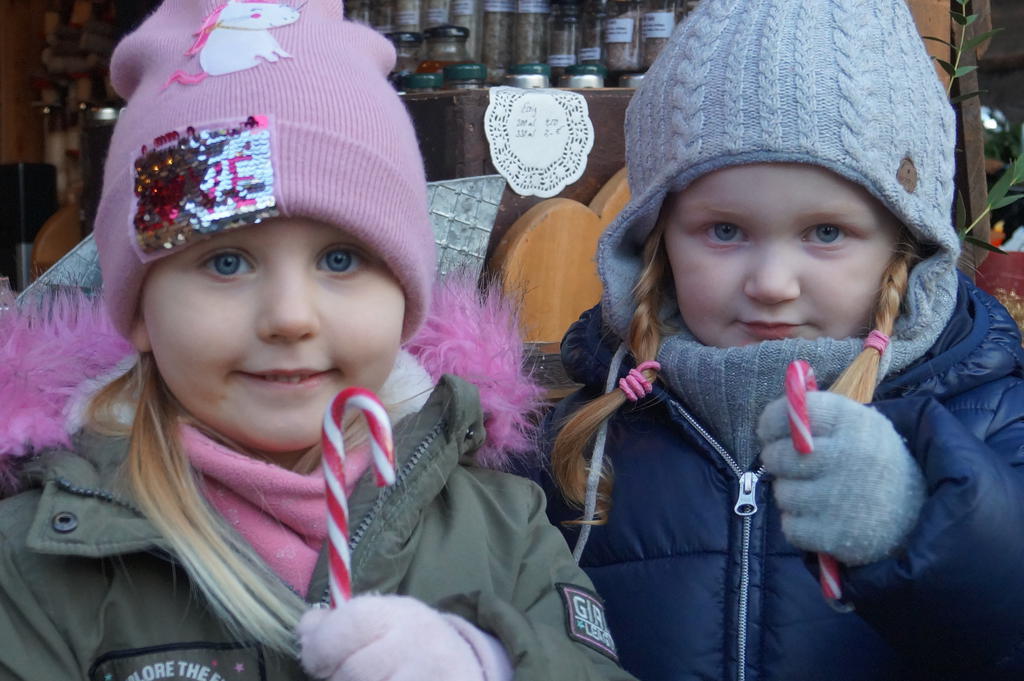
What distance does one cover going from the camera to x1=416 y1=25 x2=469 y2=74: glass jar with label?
3.54m

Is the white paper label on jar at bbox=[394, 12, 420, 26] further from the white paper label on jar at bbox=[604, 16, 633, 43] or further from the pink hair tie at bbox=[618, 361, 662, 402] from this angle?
the pink hair tie at bbox=[618, 361, 662, 402]

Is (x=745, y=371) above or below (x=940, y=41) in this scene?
below

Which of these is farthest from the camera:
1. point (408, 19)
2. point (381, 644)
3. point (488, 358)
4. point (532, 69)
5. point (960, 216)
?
point (408, 19)

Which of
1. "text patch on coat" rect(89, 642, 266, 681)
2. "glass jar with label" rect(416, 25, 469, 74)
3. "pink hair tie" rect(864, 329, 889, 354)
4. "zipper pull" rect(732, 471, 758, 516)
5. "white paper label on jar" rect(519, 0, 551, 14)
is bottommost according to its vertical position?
"text patch on coat" rect(89, 642, 266, 681)

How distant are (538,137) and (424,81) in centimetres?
37

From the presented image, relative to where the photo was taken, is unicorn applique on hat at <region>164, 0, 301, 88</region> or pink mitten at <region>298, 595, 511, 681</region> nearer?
pink mitten at <region>298, 595, 511, 681</region>

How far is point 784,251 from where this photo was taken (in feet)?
5.65

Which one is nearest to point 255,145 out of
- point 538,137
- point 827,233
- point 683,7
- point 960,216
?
point 827,233

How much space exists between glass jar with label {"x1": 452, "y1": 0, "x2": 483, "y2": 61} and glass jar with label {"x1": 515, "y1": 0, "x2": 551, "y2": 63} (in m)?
0.15

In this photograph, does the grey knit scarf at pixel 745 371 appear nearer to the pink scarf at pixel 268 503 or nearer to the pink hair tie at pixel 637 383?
the pink hair tie at pixel 637 383

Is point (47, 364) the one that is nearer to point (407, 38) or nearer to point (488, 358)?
point (488, 358)

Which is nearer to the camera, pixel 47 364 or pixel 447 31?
pixel 47 364

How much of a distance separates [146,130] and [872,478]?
97cm

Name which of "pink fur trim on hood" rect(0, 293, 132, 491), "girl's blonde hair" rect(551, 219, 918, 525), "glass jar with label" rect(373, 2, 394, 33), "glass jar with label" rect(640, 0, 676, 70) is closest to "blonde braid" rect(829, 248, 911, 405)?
"girl's blonde hair" rect(551, 219, 918, 525)
